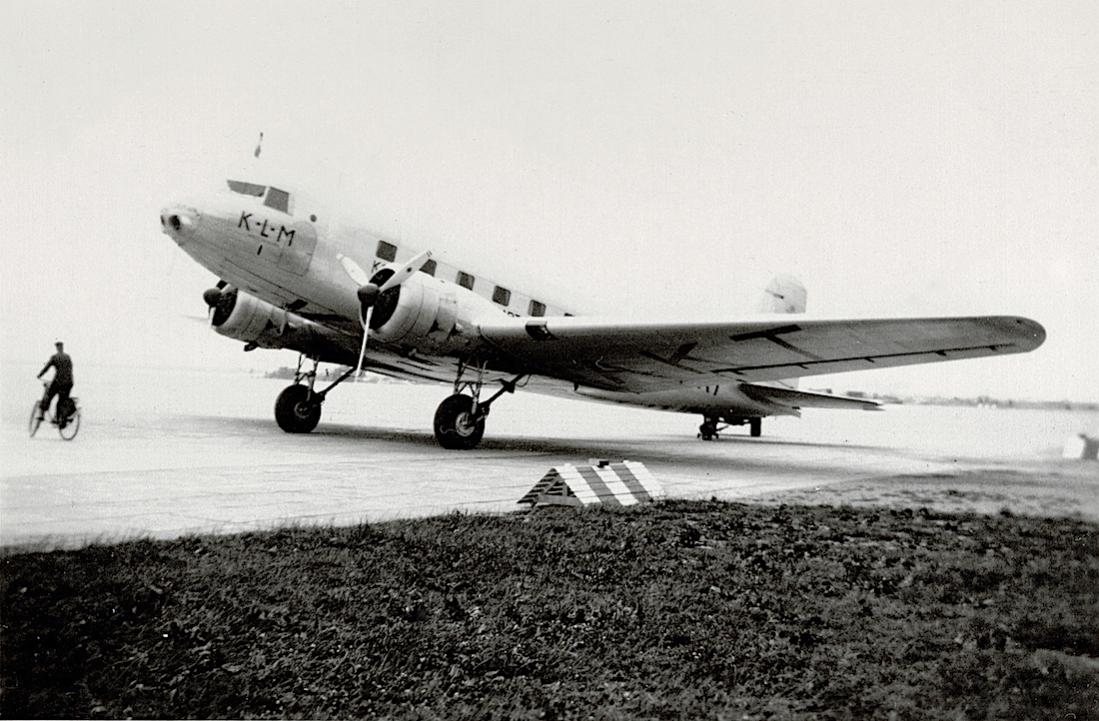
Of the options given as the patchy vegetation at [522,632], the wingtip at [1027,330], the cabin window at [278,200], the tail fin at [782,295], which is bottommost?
the patchy vegetation at [522,632]

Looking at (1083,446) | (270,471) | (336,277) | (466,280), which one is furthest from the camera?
(466,280)

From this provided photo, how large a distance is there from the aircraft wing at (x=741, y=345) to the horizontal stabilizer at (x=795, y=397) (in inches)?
170

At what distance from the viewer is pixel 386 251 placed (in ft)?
40.1

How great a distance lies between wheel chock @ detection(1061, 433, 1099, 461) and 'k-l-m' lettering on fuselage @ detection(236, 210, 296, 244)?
384 inches

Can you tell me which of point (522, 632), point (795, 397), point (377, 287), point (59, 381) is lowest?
point (522, 632)

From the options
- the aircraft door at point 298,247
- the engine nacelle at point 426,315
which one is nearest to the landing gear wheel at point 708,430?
the engine nacelle at point 426,315

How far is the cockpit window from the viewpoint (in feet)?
36.7

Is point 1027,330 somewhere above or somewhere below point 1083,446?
above

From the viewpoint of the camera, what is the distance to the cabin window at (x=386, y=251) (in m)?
12.2

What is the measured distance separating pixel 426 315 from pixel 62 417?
487 cm

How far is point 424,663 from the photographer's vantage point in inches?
133

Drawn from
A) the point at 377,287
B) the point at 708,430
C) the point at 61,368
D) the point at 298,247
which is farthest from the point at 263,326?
the point at 708,430

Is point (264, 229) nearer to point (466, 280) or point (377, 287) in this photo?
point (377, 287)

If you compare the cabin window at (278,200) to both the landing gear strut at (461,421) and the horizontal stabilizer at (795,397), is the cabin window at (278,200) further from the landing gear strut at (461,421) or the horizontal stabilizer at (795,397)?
the horizontal stabilizer at (795,397)
